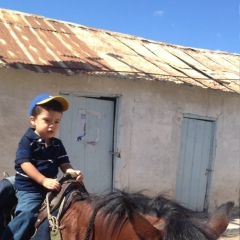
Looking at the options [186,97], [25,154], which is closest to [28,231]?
[25,154]

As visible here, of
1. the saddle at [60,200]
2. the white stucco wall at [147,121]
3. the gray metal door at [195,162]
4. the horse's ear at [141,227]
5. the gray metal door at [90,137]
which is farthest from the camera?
the gray metal door at [195,162]

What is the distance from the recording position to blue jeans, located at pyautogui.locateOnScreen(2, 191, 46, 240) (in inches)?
93.0

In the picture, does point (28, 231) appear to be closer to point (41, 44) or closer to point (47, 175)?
point (47, 175)

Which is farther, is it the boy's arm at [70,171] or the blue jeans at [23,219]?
the boy's arm at [70,171]

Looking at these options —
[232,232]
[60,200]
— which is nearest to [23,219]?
[60,200]

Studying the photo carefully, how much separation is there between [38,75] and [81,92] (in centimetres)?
82

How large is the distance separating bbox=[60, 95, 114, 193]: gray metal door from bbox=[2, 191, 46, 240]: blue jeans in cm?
439

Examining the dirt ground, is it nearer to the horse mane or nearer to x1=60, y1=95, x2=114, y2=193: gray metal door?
x1=60, y1=95, x2=114, y2=193: gray metal door

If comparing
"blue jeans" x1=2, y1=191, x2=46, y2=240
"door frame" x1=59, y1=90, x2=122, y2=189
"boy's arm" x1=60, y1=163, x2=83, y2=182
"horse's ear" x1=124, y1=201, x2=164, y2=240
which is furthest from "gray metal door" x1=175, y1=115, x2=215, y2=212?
"horse's ear" x1=124, y1=201, x2=164, y2=240

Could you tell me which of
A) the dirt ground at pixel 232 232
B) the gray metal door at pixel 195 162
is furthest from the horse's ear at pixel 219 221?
the gray metal door at pixel 195 162

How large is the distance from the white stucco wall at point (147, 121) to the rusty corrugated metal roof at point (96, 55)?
37cm

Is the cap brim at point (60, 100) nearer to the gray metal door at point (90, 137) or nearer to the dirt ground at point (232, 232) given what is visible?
the gray metal door at point (90, 137)

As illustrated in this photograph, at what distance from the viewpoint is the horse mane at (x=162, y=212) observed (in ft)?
5.81

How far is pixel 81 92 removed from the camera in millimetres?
6863
